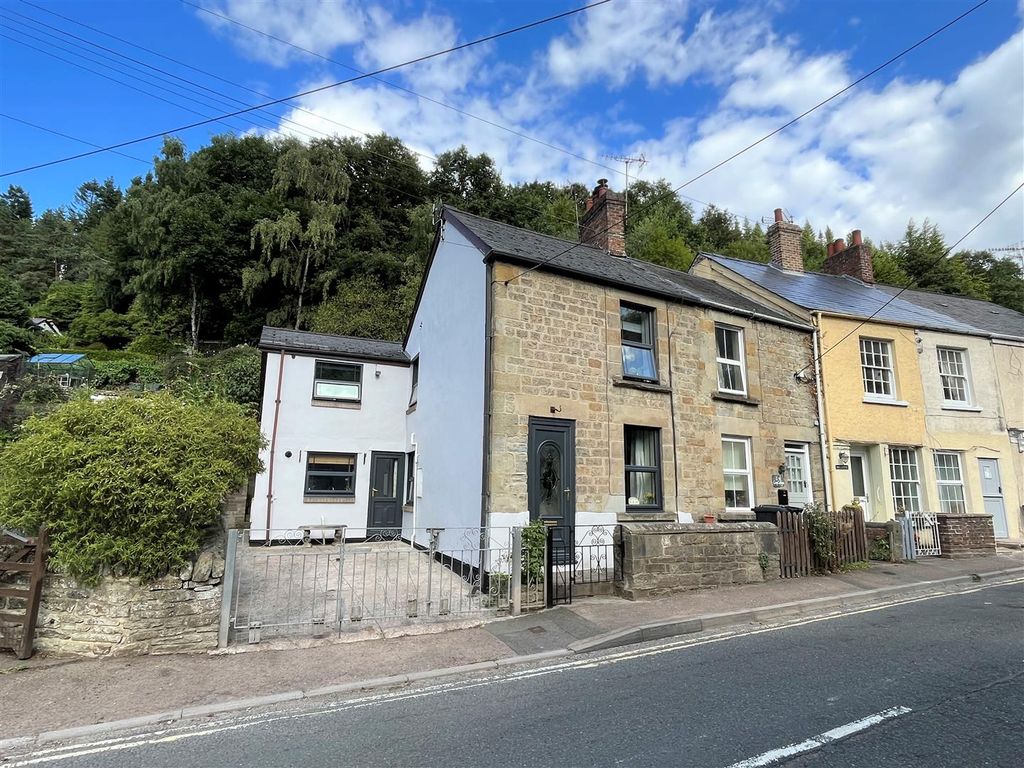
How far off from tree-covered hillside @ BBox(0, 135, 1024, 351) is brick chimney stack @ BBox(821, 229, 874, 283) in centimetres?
1089

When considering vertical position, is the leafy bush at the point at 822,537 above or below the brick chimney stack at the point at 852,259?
below

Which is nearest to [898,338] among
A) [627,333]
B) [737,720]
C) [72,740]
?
[627,333]

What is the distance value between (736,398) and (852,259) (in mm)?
12681

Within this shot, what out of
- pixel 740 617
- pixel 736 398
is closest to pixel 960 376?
pixel 736 398

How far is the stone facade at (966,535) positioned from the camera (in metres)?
13.0

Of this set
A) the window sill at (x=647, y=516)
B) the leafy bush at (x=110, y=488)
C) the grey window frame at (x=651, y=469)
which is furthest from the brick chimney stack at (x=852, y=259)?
the leafy bush at (x=110, y=488)

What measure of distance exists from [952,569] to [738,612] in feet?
23.5

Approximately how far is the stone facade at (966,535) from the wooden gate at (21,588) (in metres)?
17.7

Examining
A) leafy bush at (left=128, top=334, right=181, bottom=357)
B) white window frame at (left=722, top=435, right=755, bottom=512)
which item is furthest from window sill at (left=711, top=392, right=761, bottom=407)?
leafy bush at (left=128, top=334, right=181, bottom=357)

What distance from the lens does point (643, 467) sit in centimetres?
1134

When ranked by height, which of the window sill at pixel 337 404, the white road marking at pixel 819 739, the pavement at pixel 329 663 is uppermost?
the window sill at pixel 337 404

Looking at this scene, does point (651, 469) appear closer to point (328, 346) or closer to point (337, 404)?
point (337, 404)

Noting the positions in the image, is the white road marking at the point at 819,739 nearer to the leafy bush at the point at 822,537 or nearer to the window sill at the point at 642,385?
the leafy bush at the point at 822,537

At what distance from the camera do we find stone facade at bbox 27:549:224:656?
596cm
